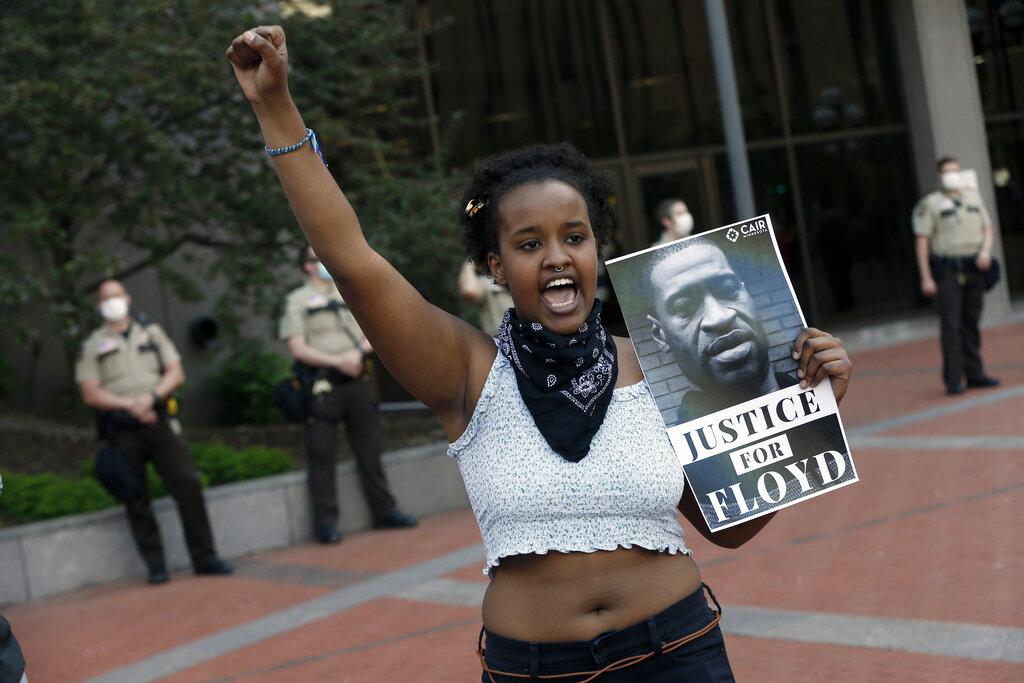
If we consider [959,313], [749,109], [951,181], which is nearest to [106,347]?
[959,313]

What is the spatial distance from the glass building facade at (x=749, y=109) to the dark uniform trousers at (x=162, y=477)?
743 cm

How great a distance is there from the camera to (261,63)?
231 centimetres

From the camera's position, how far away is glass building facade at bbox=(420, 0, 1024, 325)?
53.0 feet

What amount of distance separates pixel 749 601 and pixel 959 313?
6408 mm

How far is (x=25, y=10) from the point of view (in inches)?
401

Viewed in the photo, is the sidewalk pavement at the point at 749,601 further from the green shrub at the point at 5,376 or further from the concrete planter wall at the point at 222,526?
the green shrub at the point at 5,376

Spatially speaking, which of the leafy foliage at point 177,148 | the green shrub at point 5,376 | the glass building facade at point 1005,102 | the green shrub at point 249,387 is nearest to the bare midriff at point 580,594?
the leafy foliage at point 177,148

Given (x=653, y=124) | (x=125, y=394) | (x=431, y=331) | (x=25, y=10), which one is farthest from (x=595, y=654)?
(x=653, y=124)

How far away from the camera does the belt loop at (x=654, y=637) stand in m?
2.51

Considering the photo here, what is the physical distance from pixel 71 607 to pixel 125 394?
1.40 meters

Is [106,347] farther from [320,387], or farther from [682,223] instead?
[682,223]

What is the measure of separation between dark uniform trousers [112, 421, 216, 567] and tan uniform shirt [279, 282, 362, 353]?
116 centimetres

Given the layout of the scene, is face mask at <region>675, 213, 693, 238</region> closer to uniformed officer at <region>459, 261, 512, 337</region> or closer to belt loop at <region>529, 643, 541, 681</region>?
uniformed officer at <region>459, 261, 512, 337</region>

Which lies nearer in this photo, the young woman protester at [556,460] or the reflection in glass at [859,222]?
the young woman protester at [556,460]
